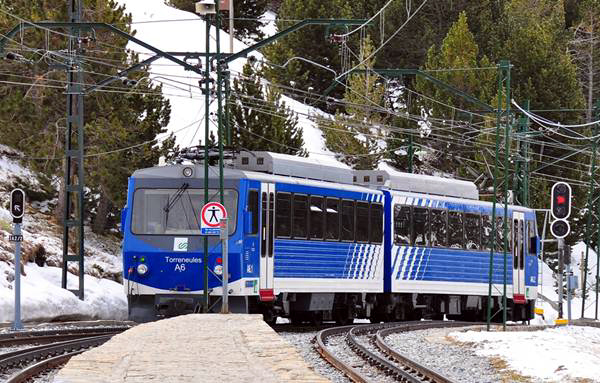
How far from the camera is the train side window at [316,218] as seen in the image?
28.0 metres

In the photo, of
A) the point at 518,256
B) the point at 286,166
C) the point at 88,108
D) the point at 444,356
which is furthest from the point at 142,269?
the point at 88,108

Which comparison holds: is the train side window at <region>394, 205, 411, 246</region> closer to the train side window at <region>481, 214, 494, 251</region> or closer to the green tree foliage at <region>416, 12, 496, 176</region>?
the train side window at <region>481, 214, 494, 251</region>

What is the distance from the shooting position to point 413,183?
32.6 meters

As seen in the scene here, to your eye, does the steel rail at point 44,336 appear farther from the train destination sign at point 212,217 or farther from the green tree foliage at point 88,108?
the green tree foliage at point 88,108

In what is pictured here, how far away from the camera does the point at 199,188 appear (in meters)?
27.1

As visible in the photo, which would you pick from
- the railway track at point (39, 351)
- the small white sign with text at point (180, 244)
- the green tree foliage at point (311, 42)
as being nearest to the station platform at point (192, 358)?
the railway track at point (39, 351)

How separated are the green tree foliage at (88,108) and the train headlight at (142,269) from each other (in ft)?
52.2

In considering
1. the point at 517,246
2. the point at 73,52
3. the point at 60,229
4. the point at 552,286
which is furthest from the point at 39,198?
the point at 552,286

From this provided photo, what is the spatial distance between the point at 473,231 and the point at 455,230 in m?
0.90

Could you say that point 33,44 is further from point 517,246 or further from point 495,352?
point 495,352

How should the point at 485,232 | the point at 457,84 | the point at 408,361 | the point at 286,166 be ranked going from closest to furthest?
the point at 408,361, the point at 286,166, the point at 485,232, the point at 457,84

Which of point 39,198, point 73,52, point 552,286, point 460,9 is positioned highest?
point 460,9

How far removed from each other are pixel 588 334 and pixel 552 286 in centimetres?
4537

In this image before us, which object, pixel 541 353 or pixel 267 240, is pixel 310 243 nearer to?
pixel 267 240
